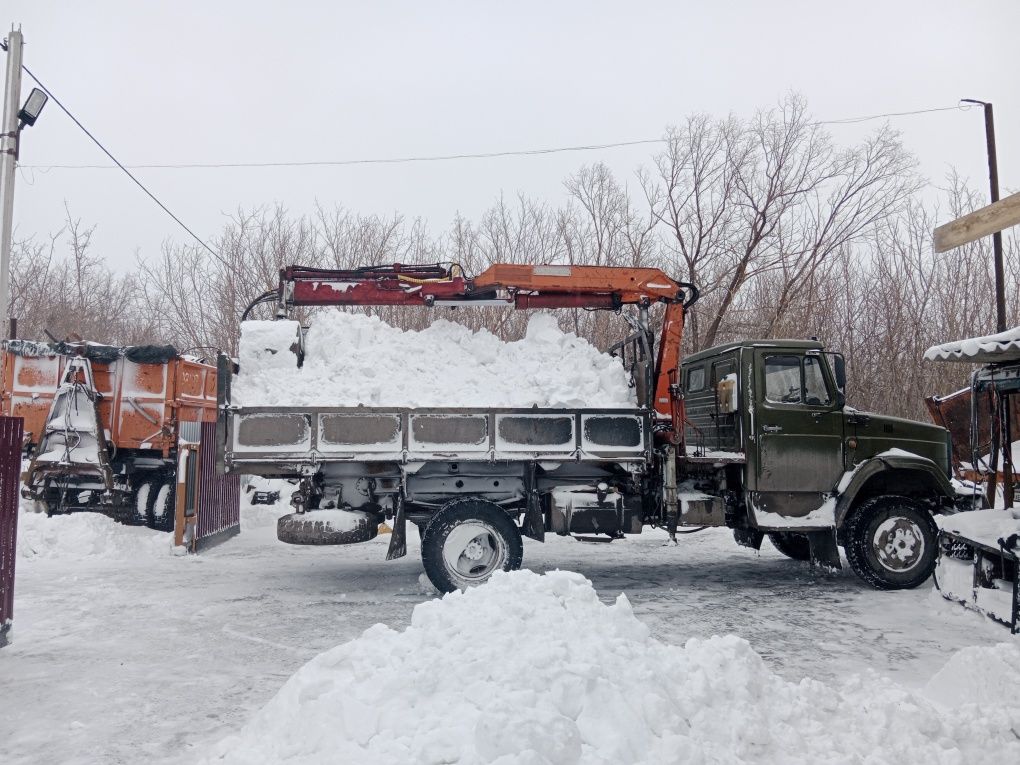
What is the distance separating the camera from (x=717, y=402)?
30.0ft

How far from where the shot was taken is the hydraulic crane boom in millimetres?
8820

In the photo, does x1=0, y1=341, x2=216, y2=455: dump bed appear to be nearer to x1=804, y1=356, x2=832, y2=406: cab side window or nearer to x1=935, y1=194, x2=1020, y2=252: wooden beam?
x1=804, y1=356, x2=832, y2=406: cab side window

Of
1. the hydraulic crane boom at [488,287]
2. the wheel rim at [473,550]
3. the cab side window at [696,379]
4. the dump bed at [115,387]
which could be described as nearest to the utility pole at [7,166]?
the dump bed at [115,387]

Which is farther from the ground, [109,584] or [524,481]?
[524,481]

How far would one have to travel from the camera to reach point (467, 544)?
7934 millimetres

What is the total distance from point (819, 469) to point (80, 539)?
9.37 m

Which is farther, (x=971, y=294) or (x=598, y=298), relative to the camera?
(x=971, y=294)

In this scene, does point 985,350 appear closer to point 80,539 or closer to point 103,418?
point 80,539

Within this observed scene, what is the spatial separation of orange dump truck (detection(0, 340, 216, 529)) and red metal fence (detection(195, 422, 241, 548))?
425 millimetres

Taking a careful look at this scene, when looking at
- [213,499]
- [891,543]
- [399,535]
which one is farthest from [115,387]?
[891,543]

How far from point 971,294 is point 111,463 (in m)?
22.1

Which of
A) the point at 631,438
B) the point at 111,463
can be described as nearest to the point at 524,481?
the point at 631,438

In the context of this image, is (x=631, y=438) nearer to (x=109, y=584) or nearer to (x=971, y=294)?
(x=109, y=584)

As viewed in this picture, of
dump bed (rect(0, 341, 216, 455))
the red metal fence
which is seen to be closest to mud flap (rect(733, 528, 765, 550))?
the red metal fence
